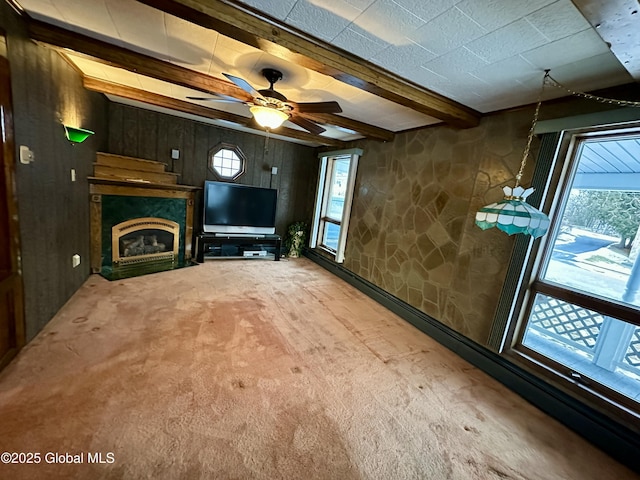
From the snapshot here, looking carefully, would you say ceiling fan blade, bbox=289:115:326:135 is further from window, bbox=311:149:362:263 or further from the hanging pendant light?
window, bbox=311:149:362:263

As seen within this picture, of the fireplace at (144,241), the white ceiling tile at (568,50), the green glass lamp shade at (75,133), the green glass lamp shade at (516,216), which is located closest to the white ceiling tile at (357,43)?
the white ceiling tile at (568,50)

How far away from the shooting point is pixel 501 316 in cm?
228

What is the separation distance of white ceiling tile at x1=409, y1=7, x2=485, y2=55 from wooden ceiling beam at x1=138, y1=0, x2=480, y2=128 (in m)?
0.43

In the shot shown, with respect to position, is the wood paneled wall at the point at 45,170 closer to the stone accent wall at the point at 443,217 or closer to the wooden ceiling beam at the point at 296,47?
the wooden ceiling beam at the point at 296,47

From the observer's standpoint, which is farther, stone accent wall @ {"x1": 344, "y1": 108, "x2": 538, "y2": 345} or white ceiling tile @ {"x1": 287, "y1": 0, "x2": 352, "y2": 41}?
stone accent wall @ {"x1": 344, "y1": 108, "x2": 538, "y2": 345}

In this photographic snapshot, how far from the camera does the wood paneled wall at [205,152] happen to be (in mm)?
3936

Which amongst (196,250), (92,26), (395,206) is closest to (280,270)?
(196,250)

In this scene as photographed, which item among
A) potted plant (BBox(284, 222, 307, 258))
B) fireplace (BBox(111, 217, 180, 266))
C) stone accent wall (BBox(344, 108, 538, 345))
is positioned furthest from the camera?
potted plant (BBox(284, 222, 307, 258))

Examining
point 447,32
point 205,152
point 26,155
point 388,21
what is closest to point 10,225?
point 26,155

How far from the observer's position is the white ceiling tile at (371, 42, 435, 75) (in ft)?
5.37

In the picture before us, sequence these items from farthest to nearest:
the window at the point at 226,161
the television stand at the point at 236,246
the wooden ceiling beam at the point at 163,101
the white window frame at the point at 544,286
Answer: the window at the point at 226,161 → the television stand at the point at 236,246 → the wooden ceiling beam at the point at 163,101 → the white window frame at the point at 544,286

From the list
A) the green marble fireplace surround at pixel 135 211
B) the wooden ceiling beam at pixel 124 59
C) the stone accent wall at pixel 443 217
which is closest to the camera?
the wooden ceiling beam at pixel 124 59

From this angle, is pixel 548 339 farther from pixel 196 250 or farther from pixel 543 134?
pixel 196 250

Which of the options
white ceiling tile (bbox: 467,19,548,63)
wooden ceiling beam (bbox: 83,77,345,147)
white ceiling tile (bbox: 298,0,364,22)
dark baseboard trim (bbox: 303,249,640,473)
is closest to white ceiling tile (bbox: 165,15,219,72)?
white ceiling tile (bbox: 298,0,364,22)
